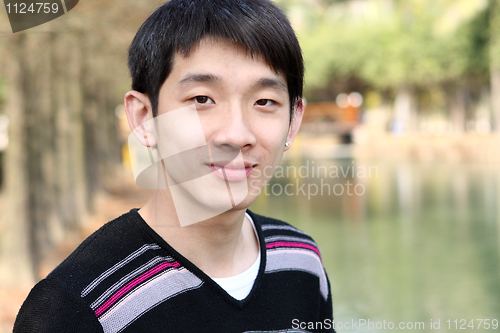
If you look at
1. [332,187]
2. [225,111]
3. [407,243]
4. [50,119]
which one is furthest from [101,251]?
[332,187]

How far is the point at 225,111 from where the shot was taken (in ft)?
4.88

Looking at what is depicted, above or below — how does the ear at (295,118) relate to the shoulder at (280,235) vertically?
above

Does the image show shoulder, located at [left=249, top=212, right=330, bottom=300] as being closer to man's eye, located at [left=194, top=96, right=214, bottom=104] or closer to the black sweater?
the black sweater

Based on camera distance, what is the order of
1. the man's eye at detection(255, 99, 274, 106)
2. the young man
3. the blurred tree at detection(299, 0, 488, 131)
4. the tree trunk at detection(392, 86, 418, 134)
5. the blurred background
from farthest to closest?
the tree trunk at detection(392, 86, 418, 134), the blurred tree at detection(299, 0, 488, 131), the blurred background, the man's eye at detection(255, 99, 274, 106), the young man

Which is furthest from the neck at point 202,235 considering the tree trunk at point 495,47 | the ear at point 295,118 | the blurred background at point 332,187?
the tree trunk at point 495,47

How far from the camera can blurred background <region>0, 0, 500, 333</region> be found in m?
6.44

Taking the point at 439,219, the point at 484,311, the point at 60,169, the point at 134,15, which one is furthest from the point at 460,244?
the point at 60,169

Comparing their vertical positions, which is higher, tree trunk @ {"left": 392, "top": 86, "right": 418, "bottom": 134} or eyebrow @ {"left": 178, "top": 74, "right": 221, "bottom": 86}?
tree trunk @ {"left": 392, "top": 86, "right": 418, "bottom": 134}

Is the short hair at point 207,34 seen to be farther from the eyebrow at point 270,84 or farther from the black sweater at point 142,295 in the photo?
the black sweater at point 142,295

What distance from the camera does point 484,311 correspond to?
6.06 m

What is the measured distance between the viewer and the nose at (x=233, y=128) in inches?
58.0

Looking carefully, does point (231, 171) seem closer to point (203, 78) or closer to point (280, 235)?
point (203, 78)

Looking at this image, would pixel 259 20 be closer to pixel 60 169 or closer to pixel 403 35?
pixel 60 169

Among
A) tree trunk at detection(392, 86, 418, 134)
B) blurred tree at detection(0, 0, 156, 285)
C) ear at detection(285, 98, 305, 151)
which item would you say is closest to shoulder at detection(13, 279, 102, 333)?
ear at detection(285, 98, 305, 151)
